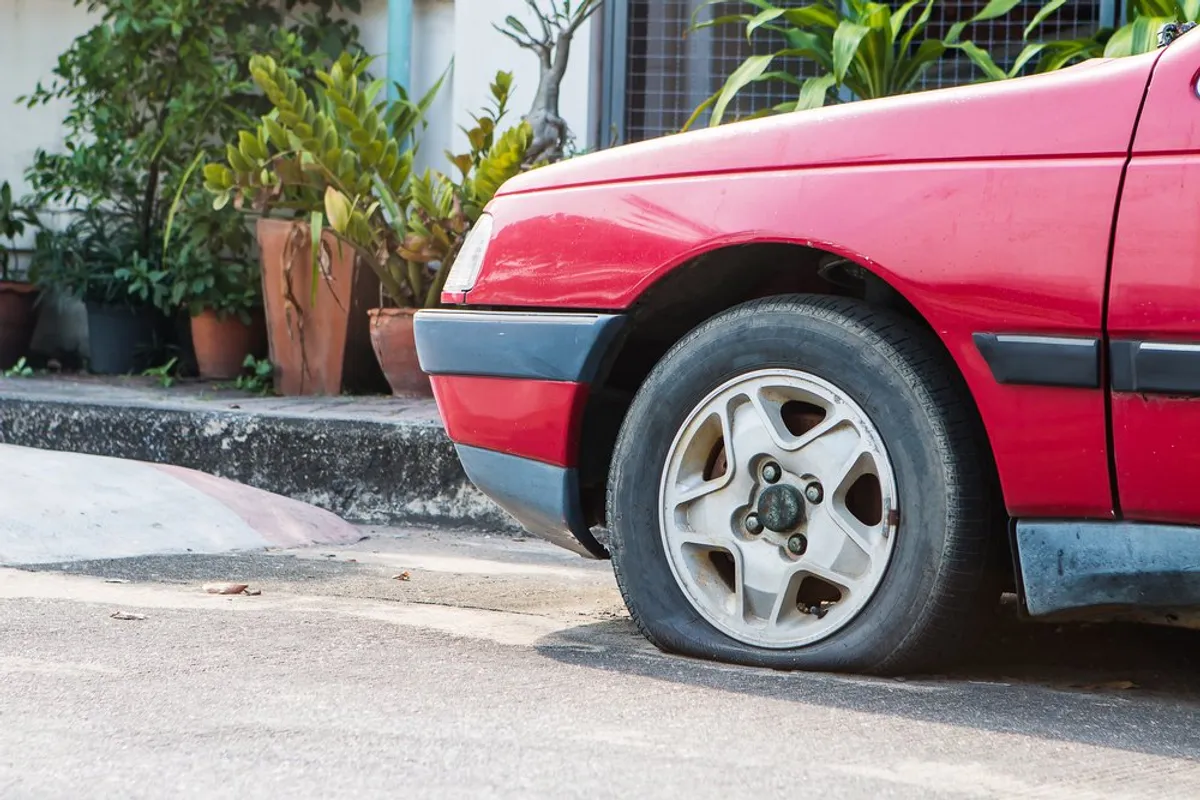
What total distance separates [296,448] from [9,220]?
3.70 metres

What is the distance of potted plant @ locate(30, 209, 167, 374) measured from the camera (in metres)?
7.32

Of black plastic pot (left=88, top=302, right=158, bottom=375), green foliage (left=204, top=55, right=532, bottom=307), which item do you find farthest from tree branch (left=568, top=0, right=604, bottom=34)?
black plastic pot (left=88, top=302, right=158, bottom=375)

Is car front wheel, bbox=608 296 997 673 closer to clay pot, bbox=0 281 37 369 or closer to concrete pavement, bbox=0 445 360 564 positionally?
concrete pavement, bbox=0 445 360 564

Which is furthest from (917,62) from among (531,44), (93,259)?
(93,259)

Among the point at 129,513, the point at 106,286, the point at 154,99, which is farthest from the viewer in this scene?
the point at 154,99

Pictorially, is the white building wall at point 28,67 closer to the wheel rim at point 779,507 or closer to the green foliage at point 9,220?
the green foliage at point 9,220

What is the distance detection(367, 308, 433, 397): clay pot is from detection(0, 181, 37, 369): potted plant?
109 inches

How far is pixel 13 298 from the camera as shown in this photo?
7.61 meters

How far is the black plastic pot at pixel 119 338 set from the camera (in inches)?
292

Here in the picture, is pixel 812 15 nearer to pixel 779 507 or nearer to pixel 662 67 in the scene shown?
pixel 662 67

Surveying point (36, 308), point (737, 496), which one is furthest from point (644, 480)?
point (36, 308)

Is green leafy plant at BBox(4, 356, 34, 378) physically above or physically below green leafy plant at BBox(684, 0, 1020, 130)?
below

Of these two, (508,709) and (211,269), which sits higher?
(211,269)

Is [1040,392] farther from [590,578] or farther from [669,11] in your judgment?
[669,11]
